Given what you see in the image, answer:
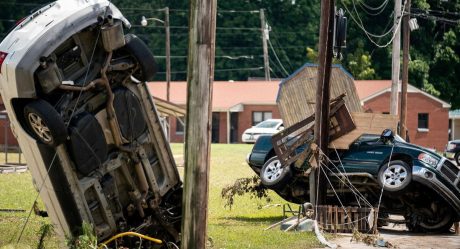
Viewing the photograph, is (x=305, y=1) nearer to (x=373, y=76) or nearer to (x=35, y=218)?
(x=373, y=76)

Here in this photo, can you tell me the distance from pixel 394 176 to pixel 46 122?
8454mm

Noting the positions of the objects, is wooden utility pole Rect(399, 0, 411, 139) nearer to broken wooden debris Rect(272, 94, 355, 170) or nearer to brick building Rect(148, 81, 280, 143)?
Result: broken wooden debris Rect(272, 94, 355, 170)

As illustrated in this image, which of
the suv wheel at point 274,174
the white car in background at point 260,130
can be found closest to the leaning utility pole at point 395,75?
the suv wheel at point 274,174

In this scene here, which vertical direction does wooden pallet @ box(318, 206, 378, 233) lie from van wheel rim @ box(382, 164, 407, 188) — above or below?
below

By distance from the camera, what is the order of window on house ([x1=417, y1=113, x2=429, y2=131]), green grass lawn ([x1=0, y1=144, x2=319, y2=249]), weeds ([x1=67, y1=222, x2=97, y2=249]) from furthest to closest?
window on house ([x1=417, y1=113, x2=429, y2=131]), green grass lawn ([x1=0, y1=144, x2=319, y2=249]), weeds ([x1=67, y1=222, x2=97, y2=249])

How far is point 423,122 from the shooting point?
2434 inches

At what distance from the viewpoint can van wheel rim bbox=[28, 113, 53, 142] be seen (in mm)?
11266

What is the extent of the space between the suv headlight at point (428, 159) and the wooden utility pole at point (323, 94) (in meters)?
1.76

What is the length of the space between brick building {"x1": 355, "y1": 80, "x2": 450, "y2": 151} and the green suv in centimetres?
4089

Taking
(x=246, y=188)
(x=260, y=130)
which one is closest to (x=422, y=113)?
(x=260, y=130)

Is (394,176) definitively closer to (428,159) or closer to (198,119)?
(428,159)

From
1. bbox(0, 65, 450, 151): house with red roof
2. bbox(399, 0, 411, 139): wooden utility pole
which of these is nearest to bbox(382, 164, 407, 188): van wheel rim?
bbox(399, 0, 411, 139): wooden utility pole

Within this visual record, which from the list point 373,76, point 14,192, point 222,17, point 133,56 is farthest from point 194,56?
point 222,17

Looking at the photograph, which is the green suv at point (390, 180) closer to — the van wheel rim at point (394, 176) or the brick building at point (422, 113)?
the van wheel rim at point (394, 176)
